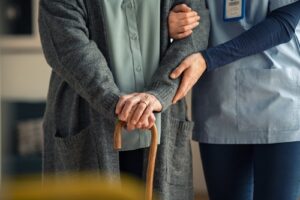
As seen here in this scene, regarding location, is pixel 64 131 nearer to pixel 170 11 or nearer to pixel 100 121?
pixel 100 121

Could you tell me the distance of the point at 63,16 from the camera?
1.11m

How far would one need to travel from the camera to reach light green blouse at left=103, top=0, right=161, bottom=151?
Answer: 1119 mm

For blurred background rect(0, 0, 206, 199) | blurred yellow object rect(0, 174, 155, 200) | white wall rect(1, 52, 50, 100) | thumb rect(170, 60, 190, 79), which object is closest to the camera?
blurred yellow object rect(0, 174, 155, 200)

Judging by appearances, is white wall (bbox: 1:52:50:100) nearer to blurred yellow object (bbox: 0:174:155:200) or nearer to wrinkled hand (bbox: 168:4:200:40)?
wrinkled hand (bbox: 168:4:200:40)

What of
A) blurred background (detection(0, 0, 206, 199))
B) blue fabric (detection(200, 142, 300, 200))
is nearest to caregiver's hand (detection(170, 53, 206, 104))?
blue fabric (detection(200, 142, 300, 200))

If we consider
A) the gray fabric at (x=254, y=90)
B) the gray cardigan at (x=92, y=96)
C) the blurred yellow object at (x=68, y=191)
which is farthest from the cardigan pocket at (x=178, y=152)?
the blurred yellow object at (x=68, y=191)

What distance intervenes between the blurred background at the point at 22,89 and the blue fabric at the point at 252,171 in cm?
163

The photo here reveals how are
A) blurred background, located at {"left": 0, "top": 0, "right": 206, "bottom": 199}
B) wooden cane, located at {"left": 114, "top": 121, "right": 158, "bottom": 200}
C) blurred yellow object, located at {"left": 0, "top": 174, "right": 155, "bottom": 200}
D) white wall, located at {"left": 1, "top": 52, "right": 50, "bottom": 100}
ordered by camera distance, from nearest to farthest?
blurred yellow object, located at {"left": 0, "top": 174, "right": 155, "bottom": 200}
wooden cane, located at {"left": 114, "top": 121, "right": 158, "bottom": 200}
blurred background, located at {"left": 0, "top": 0, "right": 206, "bottom": 199}
white wall, located at {"left": 1, "top": 52, "right": 50, "bottom": 100}

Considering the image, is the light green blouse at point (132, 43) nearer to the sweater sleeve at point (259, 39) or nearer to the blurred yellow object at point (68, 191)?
the sweater sleeve at point (259, 39)

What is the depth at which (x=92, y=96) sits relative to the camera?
42.1 inches

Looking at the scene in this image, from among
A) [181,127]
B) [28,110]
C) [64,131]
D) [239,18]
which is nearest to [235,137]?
[181,127]

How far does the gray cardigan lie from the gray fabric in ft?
0.33

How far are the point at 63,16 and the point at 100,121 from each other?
29cm

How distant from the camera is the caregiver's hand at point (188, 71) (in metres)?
1.13
